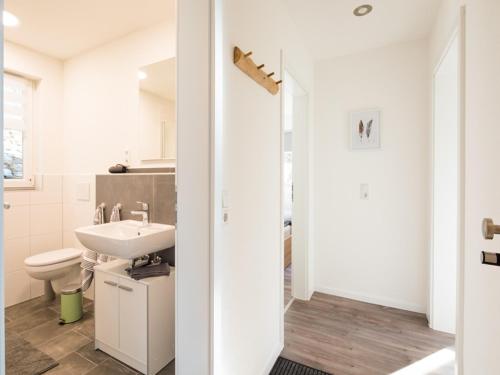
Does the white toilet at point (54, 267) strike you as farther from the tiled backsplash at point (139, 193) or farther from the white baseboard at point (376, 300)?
the white baseboard at point (376, 300)

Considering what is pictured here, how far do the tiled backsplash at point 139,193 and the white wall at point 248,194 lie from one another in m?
0.80

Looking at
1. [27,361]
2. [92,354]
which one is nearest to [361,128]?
[92,354]

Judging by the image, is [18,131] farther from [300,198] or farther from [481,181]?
[481,181]

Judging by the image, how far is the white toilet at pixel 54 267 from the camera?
2254 millimetres

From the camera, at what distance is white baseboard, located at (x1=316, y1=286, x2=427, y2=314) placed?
2473 millimetres

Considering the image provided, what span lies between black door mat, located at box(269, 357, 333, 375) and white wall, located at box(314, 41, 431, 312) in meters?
1.26

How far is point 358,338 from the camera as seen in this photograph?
6.68 feet

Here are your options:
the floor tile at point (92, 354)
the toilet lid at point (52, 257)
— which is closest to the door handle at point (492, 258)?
the floor tile at point (92, 354)

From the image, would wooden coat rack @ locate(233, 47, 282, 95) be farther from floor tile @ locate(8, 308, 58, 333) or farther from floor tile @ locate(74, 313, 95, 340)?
floor tile @ locate(8, 308, 58, 333)

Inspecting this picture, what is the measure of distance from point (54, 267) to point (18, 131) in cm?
152

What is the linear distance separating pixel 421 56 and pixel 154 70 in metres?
2.50

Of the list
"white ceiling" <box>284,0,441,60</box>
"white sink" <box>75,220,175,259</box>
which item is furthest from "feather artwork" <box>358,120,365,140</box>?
"white sink" <box>75,220,175,259</box>

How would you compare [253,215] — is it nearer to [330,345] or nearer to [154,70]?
[330,345]

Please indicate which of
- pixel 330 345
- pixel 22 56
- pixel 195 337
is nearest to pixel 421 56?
pixel 330 345
